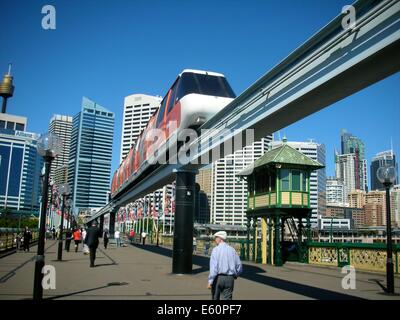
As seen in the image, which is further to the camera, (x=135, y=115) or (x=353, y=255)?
(x=135, y=115)

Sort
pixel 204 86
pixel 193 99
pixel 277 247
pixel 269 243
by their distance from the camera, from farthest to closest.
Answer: pixel 269 243, pixel 277 247, pixel 204 86, pixel 193 99

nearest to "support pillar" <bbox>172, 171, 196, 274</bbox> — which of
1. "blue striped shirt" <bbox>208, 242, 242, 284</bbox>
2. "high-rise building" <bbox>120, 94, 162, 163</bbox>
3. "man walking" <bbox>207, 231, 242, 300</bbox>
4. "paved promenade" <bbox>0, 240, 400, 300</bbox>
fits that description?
"paved promenade" <bbox>0, 240, 400, 300</bbox>

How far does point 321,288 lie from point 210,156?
5581mm

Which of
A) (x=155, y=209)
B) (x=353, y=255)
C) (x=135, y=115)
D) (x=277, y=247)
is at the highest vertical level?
(x=135, y=115)

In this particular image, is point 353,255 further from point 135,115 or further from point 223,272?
point 135,115

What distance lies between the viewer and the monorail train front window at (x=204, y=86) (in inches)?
566

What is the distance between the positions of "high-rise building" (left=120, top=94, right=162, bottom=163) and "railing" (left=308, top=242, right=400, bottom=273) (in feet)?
527

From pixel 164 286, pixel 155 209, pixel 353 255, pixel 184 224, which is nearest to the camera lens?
pixel 164 286

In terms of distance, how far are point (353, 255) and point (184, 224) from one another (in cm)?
945

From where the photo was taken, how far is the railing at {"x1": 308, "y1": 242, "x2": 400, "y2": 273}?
17.8 m

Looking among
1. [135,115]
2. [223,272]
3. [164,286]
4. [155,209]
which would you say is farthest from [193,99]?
[135,115]

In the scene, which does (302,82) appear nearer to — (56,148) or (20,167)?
(56,148)

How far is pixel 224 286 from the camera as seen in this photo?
23.9ft

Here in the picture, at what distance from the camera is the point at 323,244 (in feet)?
71.2
